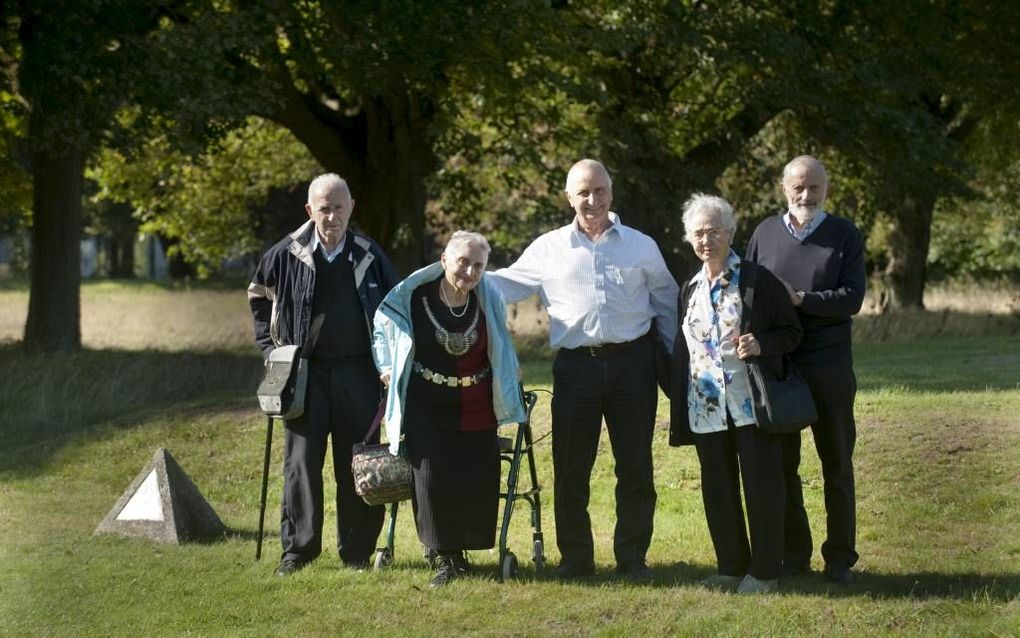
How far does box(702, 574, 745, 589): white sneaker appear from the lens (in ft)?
24.9

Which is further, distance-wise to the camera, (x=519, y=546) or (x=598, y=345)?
(x=519, y=546)

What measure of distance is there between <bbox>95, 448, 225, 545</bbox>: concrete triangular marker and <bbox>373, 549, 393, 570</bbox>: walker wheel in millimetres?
1994

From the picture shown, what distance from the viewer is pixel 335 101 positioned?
22828 millimetres

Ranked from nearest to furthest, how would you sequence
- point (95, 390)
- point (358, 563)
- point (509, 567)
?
point (509, 567) < point (358, 563) < point (95, 390)

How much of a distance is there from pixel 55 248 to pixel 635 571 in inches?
563

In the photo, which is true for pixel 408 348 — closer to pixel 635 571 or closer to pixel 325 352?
pixel 325 352

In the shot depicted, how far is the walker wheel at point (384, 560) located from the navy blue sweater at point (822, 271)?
7.86 feet

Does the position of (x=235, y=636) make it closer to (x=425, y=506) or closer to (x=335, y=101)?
(x=425, y=506)

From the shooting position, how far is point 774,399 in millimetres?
7285

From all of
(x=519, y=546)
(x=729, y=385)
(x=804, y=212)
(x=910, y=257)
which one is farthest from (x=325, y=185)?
(x=910, y=257)

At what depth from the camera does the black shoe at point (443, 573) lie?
777cm

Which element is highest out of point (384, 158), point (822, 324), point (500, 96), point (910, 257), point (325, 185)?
point (500, 96)

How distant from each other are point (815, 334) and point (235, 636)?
3.11m

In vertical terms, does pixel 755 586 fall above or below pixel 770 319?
below
